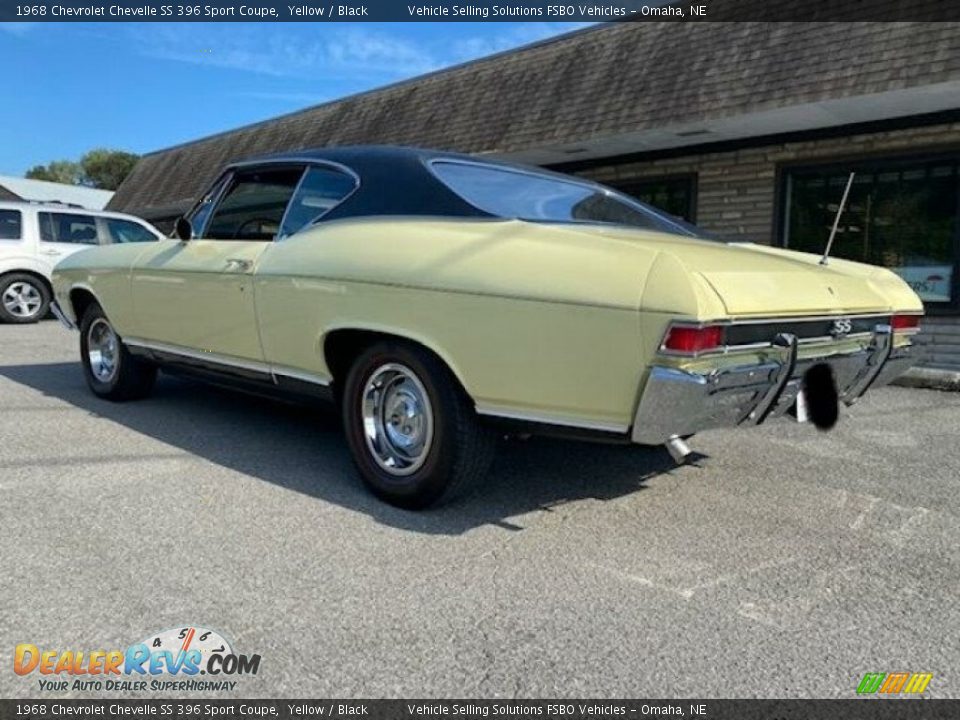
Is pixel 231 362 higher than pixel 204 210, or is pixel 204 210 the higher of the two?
pixel 204 210

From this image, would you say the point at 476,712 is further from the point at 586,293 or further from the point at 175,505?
the point at 175,505

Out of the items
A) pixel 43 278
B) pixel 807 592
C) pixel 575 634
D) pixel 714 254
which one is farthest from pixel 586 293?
pixel 43 278

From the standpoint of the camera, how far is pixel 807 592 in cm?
262

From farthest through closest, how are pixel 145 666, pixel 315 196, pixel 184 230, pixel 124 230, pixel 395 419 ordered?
pixel 124 230
pixel 184 230
pixel 315 196
pixel 395 419
pixel 145 666

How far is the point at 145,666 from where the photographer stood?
212 centimetres

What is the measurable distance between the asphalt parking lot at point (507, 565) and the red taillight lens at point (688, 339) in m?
0.83

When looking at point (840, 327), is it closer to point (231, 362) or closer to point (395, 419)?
point (395, 419)

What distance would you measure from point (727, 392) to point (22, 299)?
11162mm

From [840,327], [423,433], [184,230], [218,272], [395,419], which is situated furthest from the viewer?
[184,230]

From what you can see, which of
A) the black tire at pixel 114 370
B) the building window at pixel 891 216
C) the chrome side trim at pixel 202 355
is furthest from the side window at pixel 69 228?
the building window at pixel 891 216

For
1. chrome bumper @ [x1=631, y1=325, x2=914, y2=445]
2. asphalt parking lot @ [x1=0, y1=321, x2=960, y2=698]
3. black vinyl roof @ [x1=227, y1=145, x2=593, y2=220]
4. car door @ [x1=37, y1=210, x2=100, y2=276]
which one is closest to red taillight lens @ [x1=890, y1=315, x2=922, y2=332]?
chrome bumper @ [x1=631, y1=325, x2=914, y2=445]

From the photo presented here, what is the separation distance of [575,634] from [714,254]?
1.58 metres

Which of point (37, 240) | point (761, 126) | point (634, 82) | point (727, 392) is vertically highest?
point (634, 82)

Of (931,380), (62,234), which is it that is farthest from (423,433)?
(62,234)
